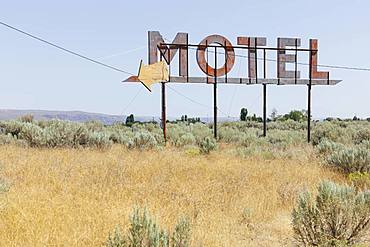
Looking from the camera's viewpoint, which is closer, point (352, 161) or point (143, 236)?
point (143, 236)

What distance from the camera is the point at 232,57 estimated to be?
1823 centimetres

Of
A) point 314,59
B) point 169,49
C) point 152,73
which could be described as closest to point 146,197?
point 152,73

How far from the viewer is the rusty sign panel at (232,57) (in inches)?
659

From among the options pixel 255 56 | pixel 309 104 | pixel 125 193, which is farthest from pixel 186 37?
pixel 125 193

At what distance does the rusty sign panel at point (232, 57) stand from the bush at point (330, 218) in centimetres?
1167

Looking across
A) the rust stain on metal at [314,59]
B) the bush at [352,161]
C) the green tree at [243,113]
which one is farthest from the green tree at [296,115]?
the bush at [352,161]

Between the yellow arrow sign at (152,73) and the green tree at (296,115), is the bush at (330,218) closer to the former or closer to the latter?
→ the yellow arrow sign at (152,73)

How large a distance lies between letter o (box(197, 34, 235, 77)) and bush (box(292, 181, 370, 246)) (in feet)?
42.0

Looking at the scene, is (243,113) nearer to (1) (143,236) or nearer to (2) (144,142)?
(2) (144,142)

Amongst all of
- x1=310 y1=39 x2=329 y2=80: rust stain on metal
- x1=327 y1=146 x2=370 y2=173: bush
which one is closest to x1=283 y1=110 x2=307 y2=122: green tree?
x1=310 y1=39 x2=329 y2=80: rust stain on metal

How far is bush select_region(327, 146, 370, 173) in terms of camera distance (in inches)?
384

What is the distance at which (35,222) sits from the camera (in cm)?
489

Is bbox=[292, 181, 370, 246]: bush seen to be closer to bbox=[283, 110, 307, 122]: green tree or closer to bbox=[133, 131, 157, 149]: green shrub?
bbox=[133, 131, 157, 149]: green shrub

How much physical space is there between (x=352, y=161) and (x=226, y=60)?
9.33 m
